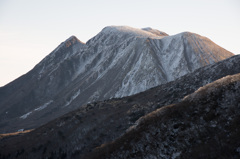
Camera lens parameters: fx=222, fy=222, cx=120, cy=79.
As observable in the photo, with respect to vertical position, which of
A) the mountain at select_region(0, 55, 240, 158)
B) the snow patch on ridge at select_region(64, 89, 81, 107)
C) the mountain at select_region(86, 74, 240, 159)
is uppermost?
the mountain at select_region(86, 74, 240, 159)

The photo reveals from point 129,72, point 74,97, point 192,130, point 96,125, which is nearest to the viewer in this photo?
point 192,130

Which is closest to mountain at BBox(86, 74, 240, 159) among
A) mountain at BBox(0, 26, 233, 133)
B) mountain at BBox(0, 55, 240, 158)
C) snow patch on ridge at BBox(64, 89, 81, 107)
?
mountain at BBox(0, 55, 240, 158)

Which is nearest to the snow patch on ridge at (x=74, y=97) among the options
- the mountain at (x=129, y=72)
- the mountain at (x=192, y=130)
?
the mountain at (x=129, y=72)

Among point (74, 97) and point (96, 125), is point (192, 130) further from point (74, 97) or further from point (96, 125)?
point (74, 97)

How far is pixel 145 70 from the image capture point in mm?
140375

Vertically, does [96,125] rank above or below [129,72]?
above

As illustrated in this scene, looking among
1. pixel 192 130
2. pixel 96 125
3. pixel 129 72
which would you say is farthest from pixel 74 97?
pixel 192 130

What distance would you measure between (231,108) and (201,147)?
6584 millimetres

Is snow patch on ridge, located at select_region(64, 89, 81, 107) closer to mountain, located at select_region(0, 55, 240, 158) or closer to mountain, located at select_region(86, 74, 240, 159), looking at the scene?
mountain, located at select_region(0, 55, 240, 158)

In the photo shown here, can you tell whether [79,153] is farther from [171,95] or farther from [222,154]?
[222,154]

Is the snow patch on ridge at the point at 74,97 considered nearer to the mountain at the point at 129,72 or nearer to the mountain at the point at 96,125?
the mountain at the point at 129,72

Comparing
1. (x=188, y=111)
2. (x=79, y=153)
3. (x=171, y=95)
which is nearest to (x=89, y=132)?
(x=79, y=153)

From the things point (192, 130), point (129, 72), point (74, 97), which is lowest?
point (74, 97)

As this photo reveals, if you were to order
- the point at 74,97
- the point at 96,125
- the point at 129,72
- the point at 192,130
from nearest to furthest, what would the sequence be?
the point at 192,130 < the point at 96,125 < the point at 129,72 < the point at 74,97
